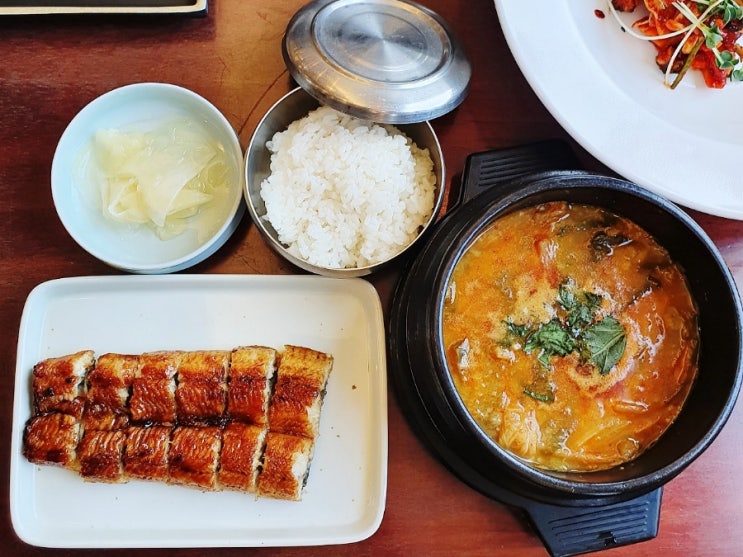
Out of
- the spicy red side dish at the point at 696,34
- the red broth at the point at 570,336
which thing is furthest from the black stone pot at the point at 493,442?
the spicy red side dish at the point at 696,34

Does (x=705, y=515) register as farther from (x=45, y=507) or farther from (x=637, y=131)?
(x=45, y=507)

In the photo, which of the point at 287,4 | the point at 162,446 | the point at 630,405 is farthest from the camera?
the point at 287,4

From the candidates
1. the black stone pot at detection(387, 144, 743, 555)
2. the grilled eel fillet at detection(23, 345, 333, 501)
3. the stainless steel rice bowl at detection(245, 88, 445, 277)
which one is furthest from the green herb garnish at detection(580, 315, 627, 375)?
the grilled eel fillet at detection(23, 345, 333, 501)

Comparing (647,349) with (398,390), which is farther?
(398,390)

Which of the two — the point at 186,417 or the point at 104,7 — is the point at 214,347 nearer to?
the point at 186,417

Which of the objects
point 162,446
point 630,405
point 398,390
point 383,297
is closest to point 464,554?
point 398,390

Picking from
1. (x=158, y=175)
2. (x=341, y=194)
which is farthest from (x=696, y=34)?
(x=158, y=175)

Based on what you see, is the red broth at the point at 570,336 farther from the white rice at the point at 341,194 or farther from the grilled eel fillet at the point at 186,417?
the grilled eel fillet at the point at 186,417
